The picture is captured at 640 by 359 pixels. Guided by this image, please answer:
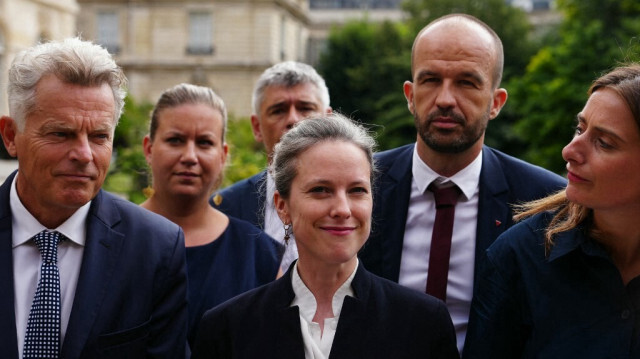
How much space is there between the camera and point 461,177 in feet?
14.6

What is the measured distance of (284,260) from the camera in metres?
4.76

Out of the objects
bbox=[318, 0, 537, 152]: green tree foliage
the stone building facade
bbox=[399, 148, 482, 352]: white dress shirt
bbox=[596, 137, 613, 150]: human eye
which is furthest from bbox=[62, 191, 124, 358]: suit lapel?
the stone building facade

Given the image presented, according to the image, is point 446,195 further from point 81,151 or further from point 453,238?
point 81,151

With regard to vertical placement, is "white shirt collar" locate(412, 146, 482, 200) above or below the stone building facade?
above

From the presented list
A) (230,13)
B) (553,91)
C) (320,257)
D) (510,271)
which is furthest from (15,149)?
(230,13)

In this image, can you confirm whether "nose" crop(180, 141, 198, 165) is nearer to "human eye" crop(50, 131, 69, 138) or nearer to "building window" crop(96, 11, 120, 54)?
"human eye" crop(50, 131, 69, 138)

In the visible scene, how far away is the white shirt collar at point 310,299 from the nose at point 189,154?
1.40 m

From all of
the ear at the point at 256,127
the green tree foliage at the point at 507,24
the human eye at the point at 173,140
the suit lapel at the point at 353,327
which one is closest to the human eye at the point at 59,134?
the suit lapel at the point at 353,327

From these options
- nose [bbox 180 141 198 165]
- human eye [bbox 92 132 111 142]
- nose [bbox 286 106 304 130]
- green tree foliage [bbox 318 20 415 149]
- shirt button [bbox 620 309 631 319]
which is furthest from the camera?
green tree foliage [bbox 318 20 415 149]

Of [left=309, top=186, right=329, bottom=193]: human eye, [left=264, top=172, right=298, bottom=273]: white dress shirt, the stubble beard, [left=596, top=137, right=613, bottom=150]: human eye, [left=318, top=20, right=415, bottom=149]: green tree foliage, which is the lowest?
[left=318, top=20, right=415, bottom=149]: green tree foliage

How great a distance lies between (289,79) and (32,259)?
2433 millimetres

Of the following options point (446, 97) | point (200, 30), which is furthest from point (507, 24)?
point (446, 97)

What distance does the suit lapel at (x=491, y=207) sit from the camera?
4.30 m

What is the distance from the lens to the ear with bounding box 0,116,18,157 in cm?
354
